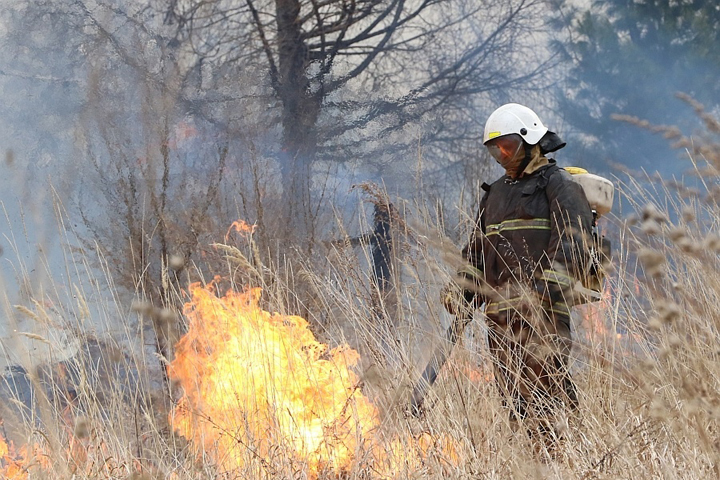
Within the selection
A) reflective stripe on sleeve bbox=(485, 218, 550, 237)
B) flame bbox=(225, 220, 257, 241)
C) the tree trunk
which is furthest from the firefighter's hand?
the tree trunk

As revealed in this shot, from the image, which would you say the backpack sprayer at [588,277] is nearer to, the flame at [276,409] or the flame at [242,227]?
the flame at [276,409]

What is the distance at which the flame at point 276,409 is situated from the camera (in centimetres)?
242

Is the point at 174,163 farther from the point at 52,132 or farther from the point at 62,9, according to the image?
the point at 62,9

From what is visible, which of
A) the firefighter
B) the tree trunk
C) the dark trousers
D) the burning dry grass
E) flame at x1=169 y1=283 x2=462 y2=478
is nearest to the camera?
the burning dry grass

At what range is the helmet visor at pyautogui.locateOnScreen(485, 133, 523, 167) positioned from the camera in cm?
326

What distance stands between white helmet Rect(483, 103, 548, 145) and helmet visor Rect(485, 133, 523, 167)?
0.02 m

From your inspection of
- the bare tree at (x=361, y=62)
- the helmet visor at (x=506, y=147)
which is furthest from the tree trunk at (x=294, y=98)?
the helmet visor at (x=506, y=147)

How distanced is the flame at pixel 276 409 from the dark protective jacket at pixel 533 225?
0.71m

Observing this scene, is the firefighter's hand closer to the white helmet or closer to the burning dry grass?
the burning dry grass

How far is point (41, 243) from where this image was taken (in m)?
2.55

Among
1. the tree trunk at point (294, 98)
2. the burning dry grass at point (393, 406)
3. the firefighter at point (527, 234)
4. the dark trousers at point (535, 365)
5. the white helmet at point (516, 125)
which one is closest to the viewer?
the burning dry grass at point (393, 406)

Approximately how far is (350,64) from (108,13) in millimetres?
2727

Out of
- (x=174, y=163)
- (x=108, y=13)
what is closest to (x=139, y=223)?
(x=174, y=163)

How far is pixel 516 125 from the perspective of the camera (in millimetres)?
3252
